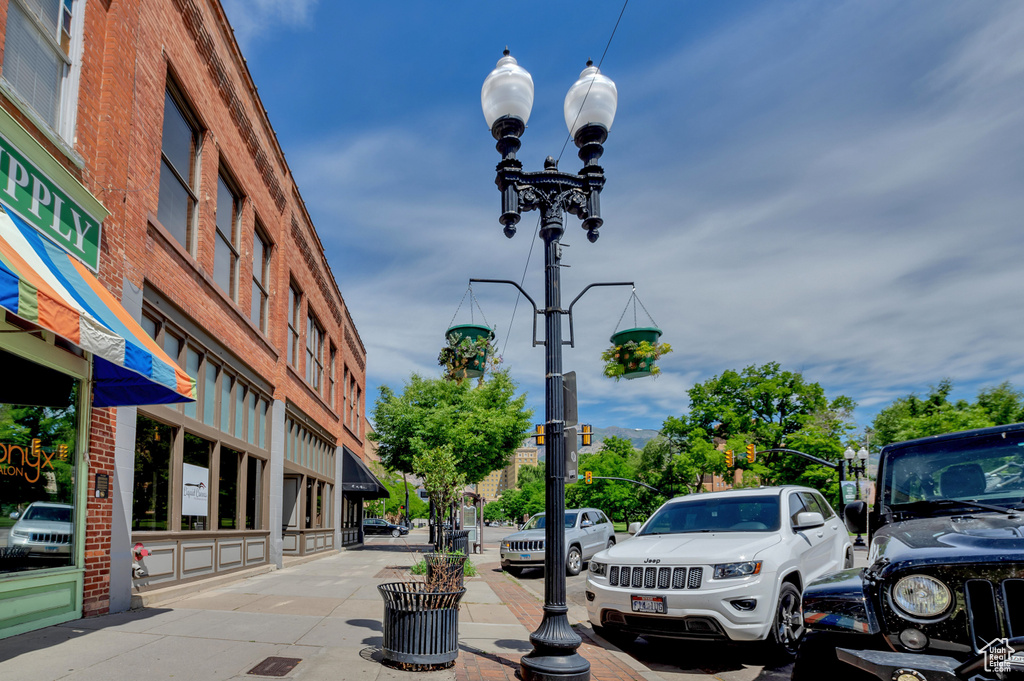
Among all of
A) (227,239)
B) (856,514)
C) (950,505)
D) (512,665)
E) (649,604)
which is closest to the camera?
(950,505)

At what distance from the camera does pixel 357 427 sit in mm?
35469

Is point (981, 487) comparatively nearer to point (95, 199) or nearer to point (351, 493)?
point (95, 199)

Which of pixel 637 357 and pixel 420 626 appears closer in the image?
pixel 420 626

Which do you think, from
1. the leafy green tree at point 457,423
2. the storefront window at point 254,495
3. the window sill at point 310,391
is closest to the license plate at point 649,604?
the storefront window at point 254,495

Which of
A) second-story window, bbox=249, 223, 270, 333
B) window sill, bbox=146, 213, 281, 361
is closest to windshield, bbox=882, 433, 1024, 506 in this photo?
window sill, bbox=146, 213, 281, 361

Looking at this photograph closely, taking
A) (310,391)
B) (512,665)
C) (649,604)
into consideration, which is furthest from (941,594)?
(310,391)

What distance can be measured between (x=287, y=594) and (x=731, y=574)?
753 centimetres

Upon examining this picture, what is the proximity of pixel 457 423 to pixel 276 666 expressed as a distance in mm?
20428

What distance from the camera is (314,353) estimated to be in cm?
2327

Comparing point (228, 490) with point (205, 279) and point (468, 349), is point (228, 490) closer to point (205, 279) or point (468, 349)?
point (205, 279)

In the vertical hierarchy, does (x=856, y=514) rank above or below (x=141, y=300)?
below

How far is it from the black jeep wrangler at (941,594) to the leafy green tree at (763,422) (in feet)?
135

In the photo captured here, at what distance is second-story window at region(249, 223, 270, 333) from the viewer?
627 inches

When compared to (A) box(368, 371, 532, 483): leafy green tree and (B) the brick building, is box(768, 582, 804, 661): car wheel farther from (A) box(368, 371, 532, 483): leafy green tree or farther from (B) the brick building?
(A) box(368, 371, 532, 483): leafy green tree
